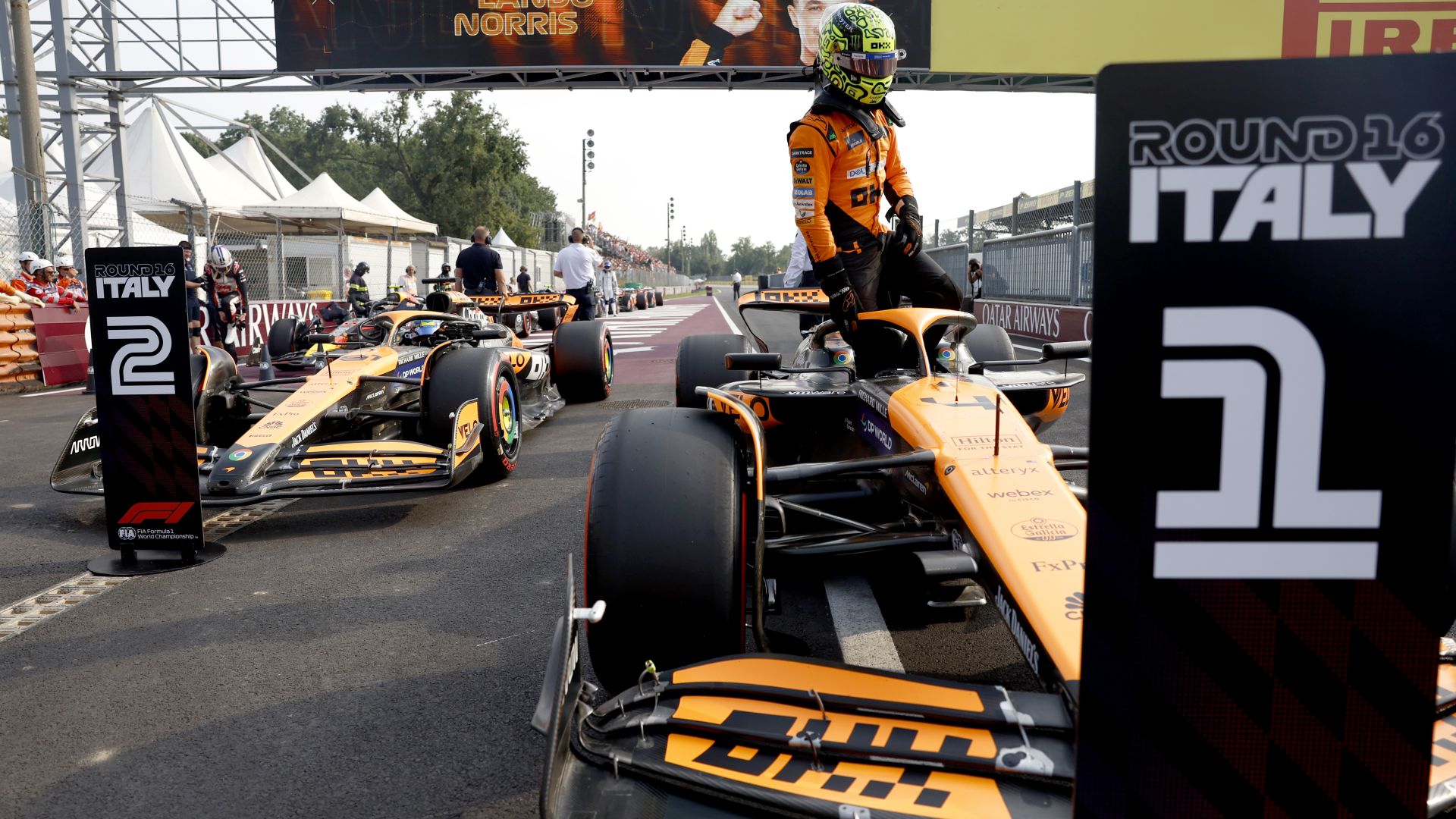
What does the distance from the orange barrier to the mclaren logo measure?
882cm

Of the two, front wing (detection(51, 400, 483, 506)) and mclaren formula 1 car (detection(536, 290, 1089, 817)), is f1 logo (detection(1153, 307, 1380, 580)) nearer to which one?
mclaren formula 1 car (detection(536, 290, 1089, 817))

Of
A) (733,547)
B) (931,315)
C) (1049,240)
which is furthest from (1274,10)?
(733,547)

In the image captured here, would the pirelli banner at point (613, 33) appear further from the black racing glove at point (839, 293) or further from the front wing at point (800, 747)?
the front wing at point (800, 747)

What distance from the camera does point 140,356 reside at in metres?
4.02

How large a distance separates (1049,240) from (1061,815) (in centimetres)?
1463

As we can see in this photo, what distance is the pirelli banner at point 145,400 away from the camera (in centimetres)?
400

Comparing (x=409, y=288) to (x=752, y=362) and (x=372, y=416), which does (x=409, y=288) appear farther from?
(x=752, y=362)

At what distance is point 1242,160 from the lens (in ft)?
A: 3.15

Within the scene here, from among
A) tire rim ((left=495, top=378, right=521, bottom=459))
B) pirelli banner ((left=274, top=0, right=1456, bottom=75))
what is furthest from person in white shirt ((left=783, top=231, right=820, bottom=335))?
pirelli banner ((left=274, top=0, right=1456, bottom=75))

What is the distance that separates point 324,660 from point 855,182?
2.65 metres

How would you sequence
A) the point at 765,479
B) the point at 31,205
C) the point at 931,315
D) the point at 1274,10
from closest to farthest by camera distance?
the point at 765,479 < the point at 931,315 < the point at 31,205 < the point at 1274,10

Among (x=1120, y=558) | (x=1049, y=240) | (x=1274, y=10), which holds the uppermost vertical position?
(x=1274, y=10)

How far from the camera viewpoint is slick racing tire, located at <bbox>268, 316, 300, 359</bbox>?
9.84 meters

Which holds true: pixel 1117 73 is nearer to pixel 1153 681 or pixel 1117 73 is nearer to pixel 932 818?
pixel 1153 681
